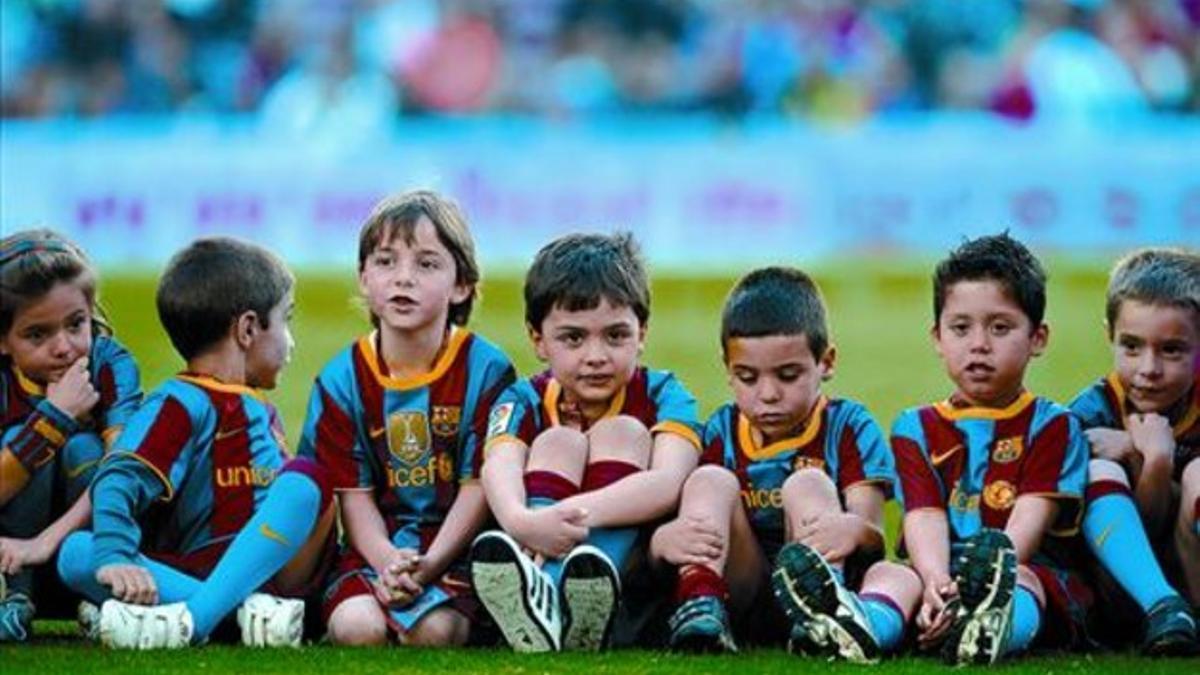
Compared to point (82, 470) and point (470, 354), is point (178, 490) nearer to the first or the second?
point (82, 470)

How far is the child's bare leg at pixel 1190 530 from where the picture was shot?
6406 millimetres

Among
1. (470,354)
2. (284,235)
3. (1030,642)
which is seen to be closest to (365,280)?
(470,354)

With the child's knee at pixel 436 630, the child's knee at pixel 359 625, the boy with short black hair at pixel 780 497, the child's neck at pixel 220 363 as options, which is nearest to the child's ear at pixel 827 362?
the boy with short black hair at pixel 780 497

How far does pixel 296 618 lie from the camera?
6.41 metres

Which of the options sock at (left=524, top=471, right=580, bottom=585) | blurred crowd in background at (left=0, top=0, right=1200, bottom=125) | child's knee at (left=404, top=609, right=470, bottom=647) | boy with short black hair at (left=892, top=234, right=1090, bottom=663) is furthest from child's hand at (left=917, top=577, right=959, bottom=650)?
blurred crowd in background at (left=0, top=0, right=1200, bottom=125)

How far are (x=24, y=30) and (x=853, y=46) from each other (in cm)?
746

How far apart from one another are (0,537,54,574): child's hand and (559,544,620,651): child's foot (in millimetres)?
1390

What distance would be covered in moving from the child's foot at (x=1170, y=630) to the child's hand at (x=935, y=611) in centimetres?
49

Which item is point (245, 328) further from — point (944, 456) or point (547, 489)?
point (944, 456)

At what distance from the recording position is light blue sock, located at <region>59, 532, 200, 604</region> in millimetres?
6430

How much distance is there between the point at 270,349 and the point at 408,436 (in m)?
0.46

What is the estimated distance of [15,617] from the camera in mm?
6590

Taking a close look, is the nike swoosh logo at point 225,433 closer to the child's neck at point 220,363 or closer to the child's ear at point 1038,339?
the child's neck at point 220,363

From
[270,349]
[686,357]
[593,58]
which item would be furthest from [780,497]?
[593,58]
